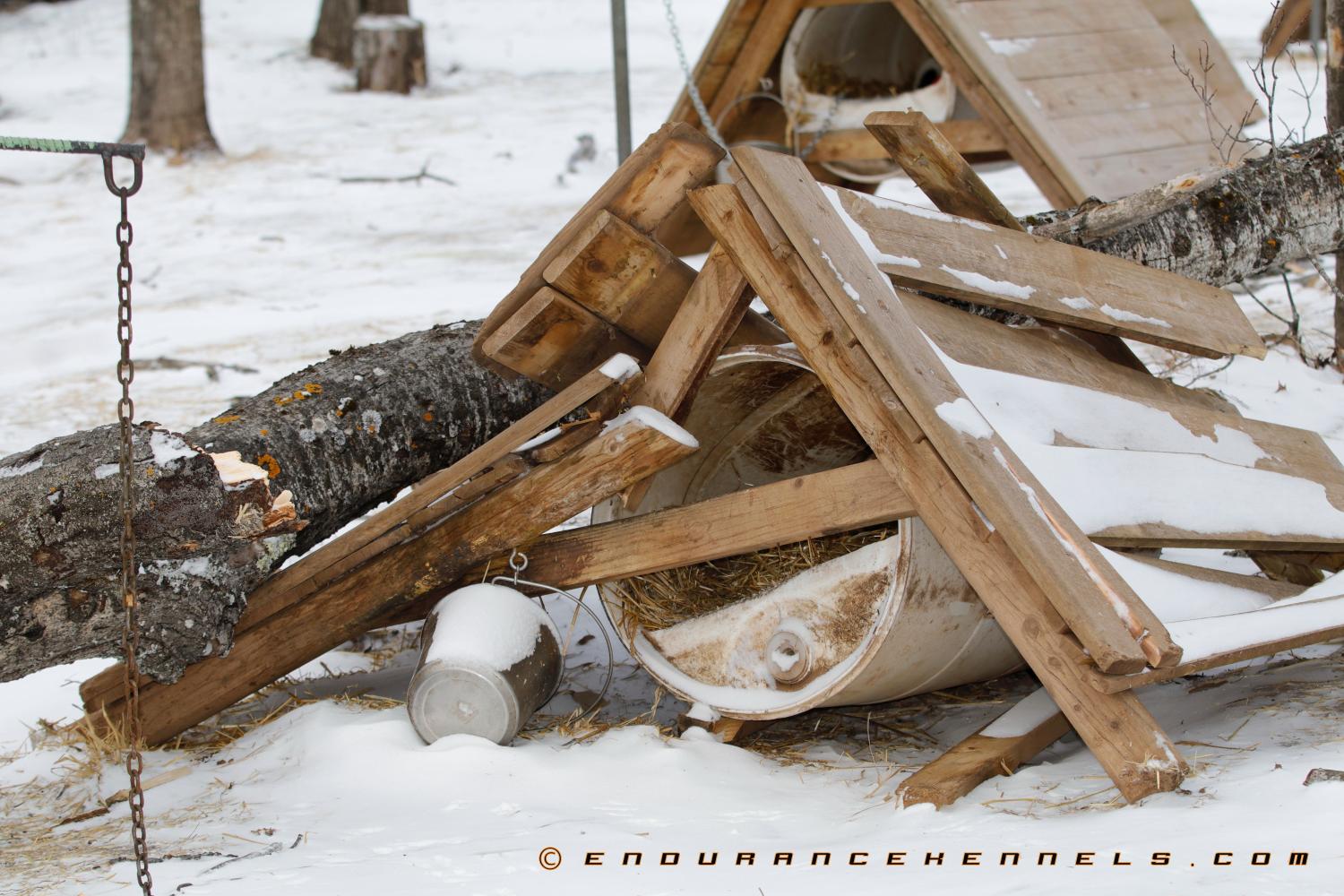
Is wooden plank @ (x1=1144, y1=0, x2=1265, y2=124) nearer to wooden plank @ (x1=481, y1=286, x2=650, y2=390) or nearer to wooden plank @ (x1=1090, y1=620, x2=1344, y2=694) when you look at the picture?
wooden plank @ (x1=1090, y1=620, x2=1344, y2=694)

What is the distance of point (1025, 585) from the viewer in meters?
3.05

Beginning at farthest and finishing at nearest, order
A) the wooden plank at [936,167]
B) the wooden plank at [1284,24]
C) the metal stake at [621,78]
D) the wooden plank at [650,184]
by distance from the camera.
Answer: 1. the metal stake at [621,78]
2. the wooden plank at [1284,24]
3. the wooden plank at [936,167]
4. the wooden plank at [650,184]

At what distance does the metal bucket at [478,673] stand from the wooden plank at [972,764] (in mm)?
1073

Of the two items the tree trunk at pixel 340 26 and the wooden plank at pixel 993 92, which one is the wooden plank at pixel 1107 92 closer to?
the wooden plank at pixel 993 92

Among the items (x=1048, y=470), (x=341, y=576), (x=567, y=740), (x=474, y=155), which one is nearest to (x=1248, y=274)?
(x=1048, y=470)

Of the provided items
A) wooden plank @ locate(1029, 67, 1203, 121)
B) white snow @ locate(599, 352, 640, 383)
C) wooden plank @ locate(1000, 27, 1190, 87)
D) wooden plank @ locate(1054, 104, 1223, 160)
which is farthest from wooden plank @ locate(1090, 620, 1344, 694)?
wooden plank @ locate(1000, 27, 1190, 87)

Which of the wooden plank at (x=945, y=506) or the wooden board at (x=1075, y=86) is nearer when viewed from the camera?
the wooden plank at (x=945, y=506)

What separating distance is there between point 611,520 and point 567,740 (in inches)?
25.4

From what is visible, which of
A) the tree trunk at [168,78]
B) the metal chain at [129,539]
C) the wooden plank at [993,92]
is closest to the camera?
the metal chain at [129,539]

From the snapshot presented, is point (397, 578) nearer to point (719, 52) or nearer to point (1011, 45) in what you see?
point (1011, 45)

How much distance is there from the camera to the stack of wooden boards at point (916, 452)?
3.06 metres

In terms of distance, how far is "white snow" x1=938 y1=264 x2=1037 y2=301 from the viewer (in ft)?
12.0

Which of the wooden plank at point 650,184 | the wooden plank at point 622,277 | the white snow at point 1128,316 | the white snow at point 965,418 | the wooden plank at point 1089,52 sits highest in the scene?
the wooden plank at point 1089,52

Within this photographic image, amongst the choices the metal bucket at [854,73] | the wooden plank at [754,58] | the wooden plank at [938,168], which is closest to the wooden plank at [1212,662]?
the wooden plank at [938,168]
